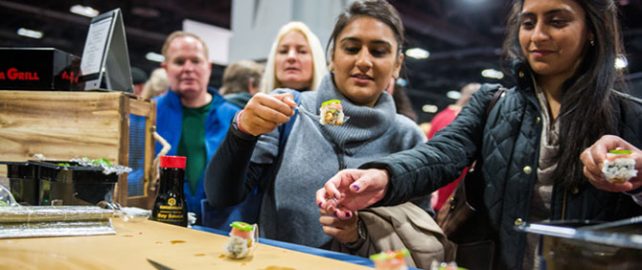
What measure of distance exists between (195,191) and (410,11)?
6879 mm

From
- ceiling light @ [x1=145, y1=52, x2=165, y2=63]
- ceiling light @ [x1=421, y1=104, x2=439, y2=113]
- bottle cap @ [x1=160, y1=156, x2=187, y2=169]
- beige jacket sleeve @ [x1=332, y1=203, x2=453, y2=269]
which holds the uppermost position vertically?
ceiling light @ [x1=145, y1=52, x2=165, y2=63]

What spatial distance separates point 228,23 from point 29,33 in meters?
5.54

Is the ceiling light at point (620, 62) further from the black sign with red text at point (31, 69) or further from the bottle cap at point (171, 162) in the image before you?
the black sign with red text at point (31, 69)

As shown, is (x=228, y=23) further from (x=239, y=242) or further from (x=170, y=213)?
(x=239, y=242)

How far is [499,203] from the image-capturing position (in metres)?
1.54

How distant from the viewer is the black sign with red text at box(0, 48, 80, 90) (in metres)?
1.85

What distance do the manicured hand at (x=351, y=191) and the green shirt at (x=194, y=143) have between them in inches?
69.3

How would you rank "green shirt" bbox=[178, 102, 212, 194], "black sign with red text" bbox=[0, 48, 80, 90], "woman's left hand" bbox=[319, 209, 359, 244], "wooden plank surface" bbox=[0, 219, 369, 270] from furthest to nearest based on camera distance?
"green shirt" bbox=[178, 102, 212, 194], "black sign with red text" bbox=[0, 48, 80, 90], "woman's left hand" bbox=[319, 209, 359, 244], "wooden plank surface" bbox=[0, 219, 369, 270]

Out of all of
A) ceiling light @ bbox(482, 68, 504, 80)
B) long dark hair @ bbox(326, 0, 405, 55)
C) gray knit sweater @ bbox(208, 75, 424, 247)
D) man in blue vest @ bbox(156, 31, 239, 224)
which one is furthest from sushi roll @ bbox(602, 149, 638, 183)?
ceiling light @ bbox(482, 68, 504, 80)

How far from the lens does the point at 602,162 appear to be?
1148mm

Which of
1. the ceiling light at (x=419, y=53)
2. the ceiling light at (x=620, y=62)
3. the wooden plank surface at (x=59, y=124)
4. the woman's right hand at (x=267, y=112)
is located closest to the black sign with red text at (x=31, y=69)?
the wooden plank surface at (x=59, y=124)

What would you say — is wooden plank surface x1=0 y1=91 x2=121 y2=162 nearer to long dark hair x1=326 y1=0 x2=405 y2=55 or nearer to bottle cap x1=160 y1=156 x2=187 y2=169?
bottle cap x1=160 y1=156 x2=187 y2=169

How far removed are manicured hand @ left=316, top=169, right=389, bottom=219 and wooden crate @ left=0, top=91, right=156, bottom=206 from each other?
2.57ft

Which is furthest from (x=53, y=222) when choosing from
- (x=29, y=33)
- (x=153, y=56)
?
(x=153, y=56)
